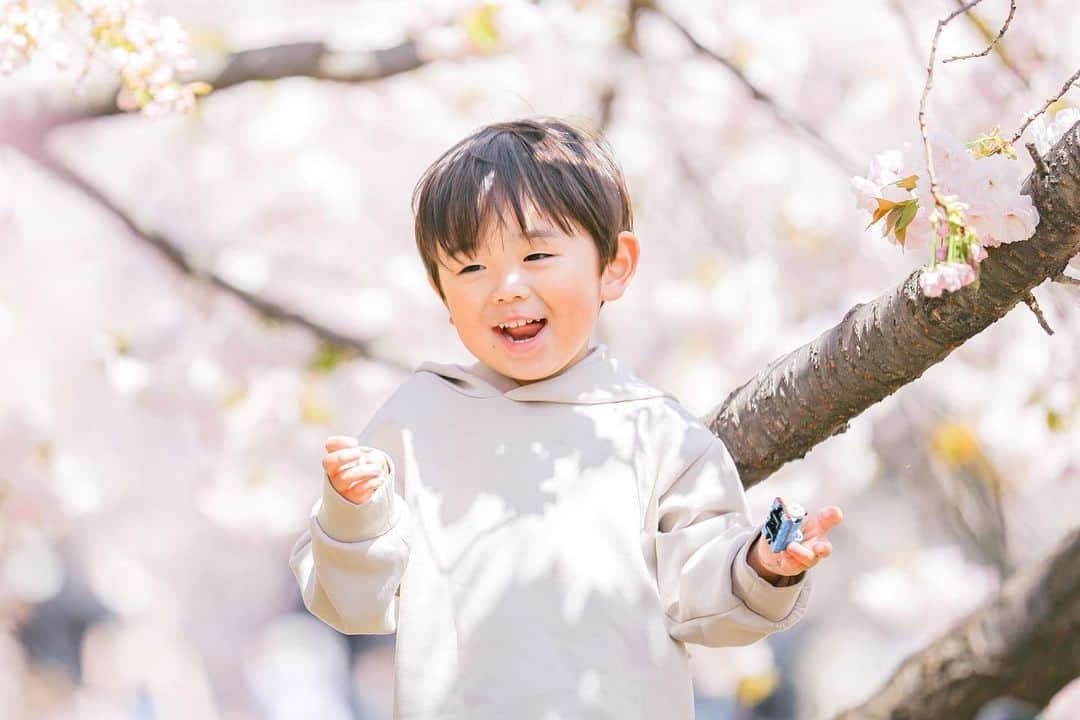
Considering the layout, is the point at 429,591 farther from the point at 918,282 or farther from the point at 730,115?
the point at 730,115

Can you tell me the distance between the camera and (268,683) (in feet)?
12.9

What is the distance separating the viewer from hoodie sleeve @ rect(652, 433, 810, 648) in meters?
1.29

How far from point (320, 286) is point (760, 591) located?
2.60m

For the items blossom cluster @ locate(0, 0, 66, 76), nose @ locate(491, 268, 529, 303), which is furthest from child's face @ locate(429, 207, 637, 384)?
blossom cluster @ locate(0, 0, 66, 76)

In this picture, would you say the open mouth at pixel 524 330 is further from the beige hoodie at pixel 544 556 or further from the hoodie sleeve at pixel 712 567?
the hoodie sleeve at pixel 712 567

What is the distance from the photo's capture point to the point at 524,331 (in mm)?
1453

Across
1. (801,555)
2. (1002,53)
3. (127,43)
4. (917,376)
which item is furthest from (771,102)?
(801,555)

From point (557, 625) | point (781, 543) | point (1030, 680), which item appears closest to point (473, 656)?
point (557, 625)

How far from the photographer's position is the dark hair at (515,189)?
144 centimetres

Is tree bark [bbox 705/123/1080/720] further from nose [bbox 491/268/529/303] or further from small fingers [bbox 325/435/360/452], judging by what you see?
small fingers [bbox 325/435/360/452]

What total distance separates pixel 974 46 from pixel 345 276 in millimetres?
1758

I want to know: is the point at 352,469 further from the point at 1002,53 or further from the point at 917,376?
the point at 1002,53

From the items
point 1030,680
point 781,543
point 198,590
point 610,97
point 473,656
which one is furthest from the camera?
point 198,590

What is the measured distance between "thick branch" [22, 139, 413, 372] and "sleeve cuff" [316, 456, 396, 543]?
6.88 ft
